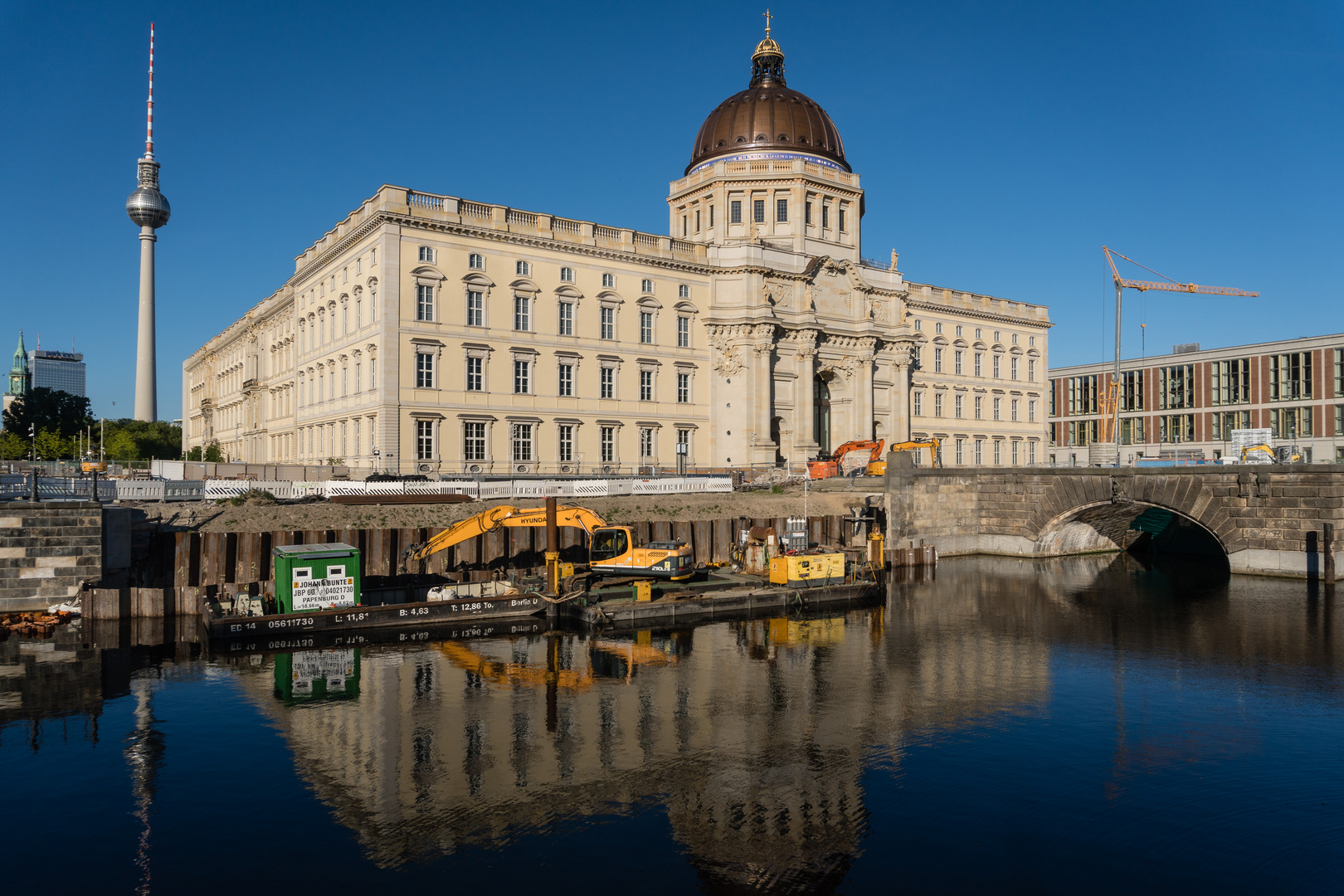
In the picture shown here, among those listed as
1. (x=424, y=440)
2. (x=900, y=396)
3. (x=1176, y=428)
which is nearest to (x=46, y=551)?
(x=424, y=440)

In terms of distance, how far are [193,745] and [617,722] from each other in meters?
9.69

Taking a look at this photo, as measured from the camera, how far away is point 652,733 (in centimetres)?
2064

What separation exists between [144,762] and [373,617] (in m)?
12.5

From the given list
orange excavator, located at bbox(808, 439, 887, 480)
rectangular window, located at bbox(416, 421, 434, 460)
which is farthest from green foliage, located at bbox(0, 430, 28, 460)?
orange excavator, located at bbox(808, 439, 887, 480)

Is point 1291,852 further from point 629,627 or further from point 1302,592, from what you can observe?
point 1302,592

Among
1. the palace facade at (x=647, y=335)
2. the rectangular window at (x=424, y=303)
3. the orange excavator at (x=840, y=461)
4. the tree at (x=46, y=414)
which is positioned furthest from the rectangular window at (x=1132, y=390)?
the tree at (x=46, y=414)

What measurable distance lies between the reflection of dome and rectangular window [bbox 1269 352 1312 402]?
5254 inches

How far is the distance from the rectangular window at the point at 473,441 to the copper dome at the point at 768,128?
3777 cm

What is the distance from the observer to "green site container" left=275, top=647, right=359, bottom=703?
79.1ft

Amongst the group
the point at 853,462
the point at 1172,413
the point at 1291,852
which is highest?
the point at 1172,413

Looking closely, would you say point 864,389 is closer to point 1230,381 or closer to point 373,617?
point 1230,381

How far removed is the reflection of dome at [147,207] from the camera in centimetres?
11250

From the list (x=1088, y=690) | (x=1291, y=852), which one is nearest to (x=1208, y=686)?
(x=1088, y=690)

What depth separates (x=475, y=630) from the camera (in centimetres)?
3288
